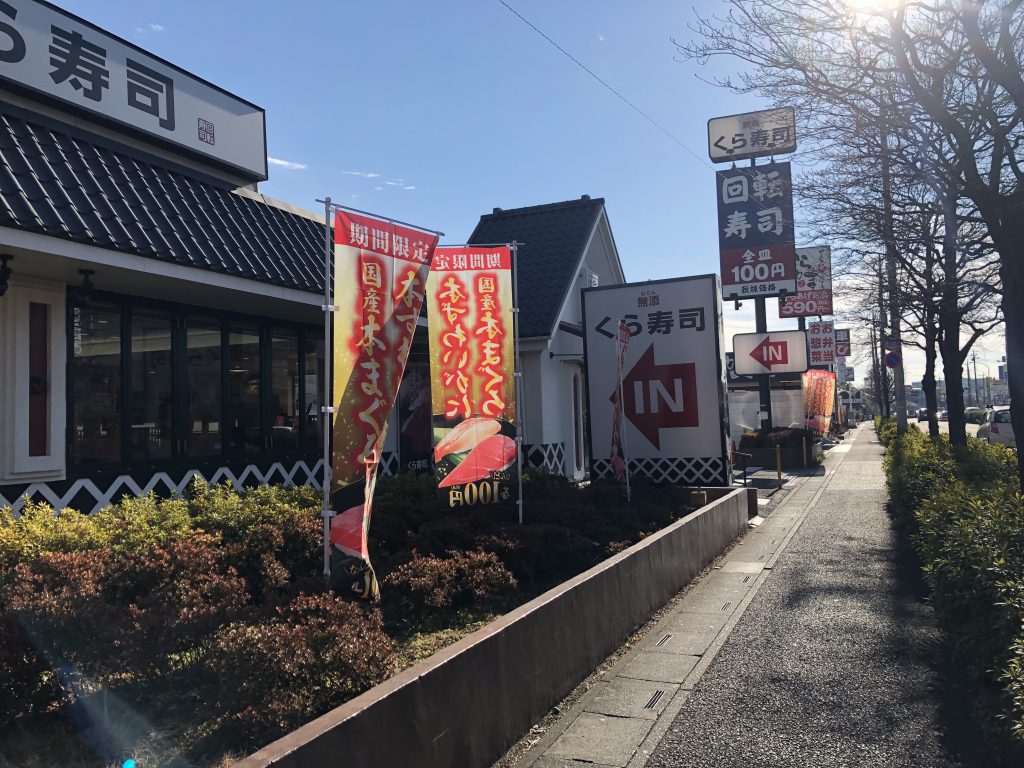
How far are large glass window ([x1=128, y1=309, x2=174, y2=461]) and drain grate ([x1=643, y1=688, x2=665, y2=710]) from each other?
656 cm

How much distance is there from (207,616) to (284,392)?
7.33 m

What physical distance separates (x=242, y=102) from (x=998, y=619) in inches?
432

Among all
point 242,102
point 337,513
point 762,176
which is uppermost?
point 762,176

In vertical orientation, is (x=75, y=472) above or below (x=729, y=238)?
below

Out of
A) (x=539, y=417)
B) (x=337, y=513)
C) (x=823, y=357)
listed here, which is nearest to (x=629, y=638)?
(x=337, y=513)

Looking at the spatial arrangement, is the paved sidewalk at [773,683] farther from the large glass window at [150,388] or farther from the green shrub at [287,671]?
the large glass window at [150,388]

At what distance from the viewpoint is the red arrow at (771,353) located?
23953mm

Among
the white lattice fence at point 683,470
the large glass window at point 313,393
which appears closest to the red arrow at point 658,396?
the white lattice fence at point 683,470

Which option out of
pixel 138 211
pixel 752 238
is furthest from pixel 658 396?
pixel 752 238

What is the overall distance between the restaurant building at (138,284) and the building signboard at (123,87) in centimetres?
2

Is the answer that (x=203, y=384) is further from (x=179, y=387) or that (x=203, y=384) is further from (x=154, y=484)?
(x=154, y=484)

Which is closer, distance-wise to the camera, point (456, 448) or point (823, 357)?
point (456, 448)

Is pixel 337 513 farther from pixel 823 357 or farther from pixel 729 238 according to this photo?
pixel 823 357

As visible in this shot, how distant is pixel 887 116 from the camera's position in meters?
9.04
